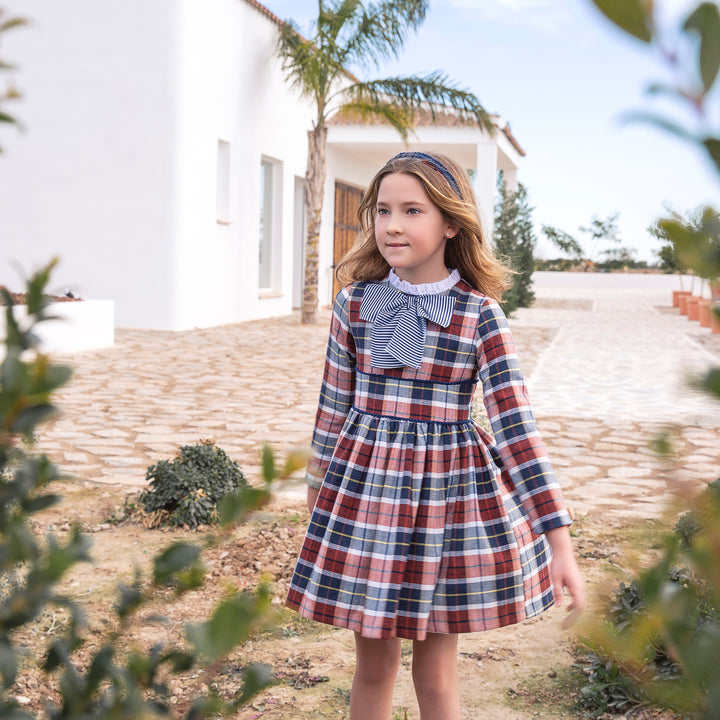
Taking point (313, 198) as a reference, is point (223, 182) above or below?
above

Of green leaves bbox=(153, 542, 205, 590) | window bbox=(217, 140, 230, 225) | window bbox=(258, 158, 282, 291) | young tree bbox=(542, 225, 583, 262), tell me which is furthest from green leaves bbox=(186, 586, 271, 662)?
young tree bbox=(542, 225, 583, 262)

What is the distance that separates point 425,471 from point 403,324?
0.37 meters

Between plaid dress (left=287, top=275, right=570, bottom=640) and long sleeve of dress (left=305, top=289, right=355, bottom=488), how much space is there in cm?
3

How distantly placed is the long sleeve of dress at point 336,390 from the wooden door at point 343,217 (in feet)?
52.6

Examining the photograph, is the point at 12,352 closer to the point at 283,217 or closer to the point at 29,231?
the point at 29,231

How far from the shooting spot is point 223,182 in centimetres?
1363

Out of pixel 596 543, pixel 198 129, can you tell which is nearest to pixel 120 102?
pixel 198 129

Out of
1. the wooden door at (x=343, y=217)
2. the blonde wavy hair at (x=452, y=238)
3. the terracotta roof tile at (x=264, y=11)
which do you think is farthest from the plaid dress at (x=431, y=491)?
the wooden door at (x=343, y=217)

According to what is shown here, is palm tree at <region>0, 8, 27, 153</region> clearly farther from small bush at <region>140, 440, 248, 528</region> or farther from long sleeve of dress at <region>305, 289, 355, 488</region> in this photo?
small bush at <region>140, 440, 248, 528</region>

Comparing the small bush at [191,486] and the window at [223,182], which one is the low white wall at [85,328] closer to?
the window at [223,182]

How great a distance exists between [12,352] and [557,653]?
2894 millimetres

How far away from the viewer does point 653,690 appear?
0.54 metres

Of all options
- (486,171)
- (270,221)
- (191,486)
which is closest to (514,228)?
(486,171)

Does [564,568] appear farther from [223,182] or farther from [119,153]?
[223,182]
